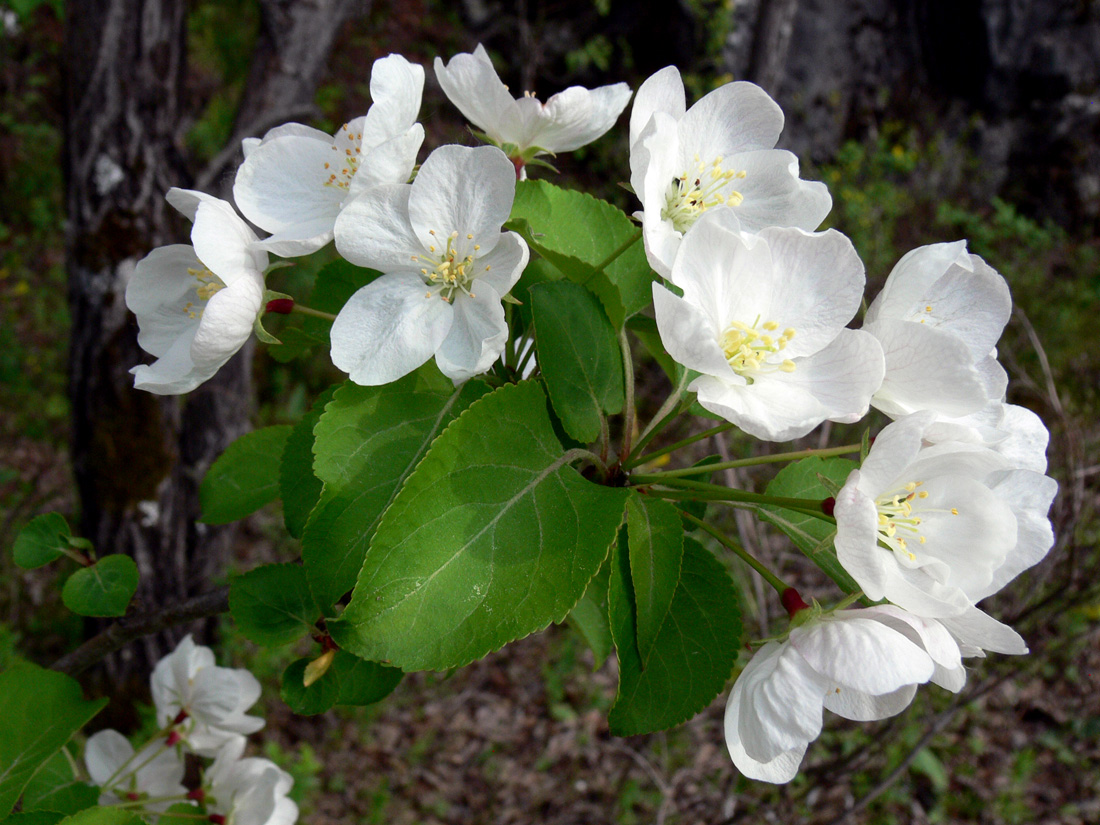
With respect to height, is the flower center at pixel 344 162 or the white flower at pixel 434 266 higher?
the flower center at pixel 344 162

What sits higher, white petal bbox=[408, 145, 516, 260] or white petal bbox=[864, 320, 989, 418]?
white petal bbox=[408, 145, 516, 260]

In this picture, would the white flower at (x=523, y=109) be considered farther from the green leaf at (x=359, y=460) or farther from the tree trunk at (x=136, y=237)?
the tree trunk at (x=136, y=237)

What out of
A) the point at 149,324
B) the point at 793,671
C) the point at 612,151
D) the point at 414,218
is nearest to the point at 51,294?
the point at 612,151

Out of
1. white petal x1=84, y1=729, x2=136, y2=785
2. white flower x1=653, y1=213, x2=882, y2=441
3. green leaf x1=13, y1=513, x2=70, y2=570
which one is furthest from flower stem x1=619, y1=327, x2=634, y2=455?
white petal x1=84, y1=729, x2=136, y2=785

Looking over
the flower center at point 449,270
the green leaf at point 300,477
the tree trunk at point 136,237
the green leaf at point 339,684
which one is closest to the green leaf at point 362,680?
the green leaf at point 339,684

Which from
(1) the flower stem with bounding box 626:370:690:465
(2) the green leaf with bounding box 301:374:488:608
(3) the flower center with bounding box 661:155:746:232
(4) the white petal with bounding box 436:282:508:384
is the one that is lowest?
(1) the flower stem with bounding box 626:370:690:465

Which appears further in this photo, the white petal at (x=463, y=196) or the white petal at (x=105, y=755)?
the white petal at (x=105, y=755)

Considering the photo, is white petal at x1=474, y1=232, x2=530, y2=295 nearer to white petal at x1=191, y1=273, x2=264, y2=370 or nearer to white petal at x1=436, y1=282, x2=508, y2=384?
white petal at x1=436, y1=282, x2=508, y2=384

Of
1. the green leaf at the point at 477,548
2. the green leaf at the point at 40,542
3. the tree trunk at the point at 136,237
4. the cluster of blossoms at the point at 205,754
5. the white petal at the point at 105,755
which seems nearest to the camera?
the green leaf at the point at 477,548
